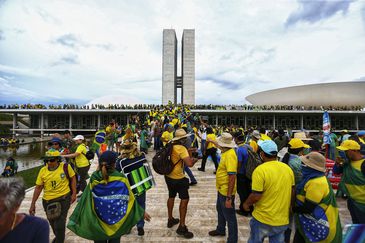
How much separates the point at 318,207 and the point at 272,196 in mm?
425

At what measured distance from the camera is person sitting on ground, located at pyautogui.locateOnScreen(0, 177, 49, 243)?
1.18 metres

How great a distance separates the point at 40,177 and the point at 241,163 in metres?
3.09

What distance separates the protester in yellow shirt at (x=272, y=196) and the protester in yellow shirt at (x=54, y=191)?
98.7 inches

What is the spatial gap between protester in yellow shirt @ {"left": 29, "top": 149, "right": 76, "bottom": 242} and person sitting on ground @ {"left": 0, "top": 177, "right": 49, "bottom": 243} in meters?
1.77

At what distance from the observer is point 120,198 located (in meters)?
2.20

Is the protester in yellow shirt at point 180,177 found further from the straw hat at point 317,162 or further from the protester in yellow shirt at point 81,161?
the protester in yellow shirt at point 81,161

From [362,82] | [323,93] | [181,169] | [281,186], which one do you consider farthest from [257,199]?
[362,82]

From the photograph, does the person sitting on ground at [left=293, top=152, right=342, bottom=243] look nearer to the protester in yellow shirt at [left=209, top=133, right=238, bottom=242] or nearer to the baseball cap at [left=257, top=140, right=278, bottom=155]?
the baseball cap at [left=257, top=140, right=278, bottom=155]

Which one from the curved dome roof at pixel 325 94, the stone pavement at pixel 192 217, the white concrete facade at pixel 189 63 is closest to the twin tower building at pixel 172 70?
the white concrete facade at pixel 189 63

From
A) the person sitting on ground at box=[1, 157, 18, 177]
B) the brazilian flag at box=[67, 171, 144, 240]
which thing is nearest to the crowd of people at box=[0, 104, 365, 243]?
the brazilian flag at box=[67, 171, 144, 240]

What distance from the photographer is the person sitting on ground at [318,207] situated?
2.04 metres

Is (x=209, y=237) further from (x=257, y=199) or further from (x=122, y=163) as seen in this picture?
(x=122, y=163)

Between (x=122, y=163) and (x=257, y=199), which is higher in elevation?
(x=122, y=163)

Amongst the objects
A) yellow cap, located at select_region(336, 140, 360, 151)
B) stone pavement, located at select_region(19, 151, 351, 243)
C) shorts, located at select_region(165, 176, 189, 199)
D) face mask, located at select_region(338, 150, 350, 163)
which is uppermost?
yellow cap, located at select_region(336, 140, 360, 151)
